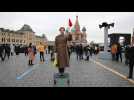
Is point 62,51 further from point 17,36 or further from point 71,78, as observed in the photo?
point 17,36

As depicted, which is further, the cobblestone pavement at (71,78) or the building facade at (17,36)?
the building facade at (17,36)

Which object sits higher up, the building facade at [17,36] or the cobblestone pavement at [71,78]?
the building facade at [17,36]

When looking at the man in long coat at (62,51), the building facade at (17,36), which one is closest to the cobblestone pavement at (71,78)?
the man in long coat at (62,51)

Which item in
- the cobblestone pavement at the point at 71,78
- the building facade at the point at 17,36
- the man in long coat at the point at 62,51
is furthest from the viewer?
the building facade at the point at 17,36

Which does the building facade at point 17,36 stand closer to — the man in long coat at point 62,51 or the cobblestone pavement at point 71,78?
the cobblestone pavement at point 71,78

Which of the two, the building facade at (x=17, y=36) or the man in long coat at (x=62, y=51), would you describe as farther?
the building facade at (x=17, y=36)

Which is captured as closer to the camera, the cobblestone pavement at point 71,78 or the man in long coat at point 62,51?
the man in long coat at point 62,51

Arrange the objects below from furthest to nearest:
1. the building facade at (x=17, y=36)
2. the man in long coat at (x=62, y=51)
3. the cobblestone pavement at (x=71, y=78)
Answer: the building facade at (x=17, y=36) < the cobblestone pavement at (x=71, y=78) < the man in long coat at (x=62, y=51)

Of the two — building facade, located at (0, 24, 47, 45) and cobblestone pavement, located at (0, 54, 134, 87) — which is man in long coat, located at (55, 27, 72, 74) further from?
building facade, located at (0, 24, 47, 45)
